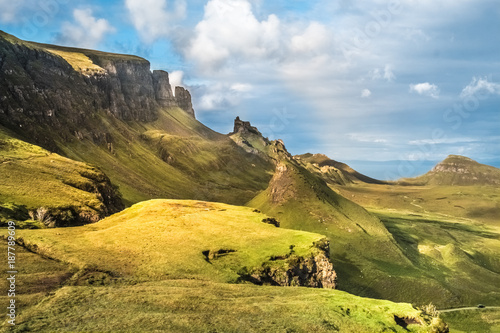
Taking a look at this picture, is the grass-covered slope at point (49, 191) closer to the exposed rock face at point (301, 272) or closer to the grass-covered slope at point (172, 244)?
the grass-covered slope at point (172, 244)

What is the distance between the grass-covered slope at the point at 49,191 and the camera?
126562mm

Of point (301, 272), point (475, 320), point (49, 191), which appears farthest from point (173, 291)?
point (475, 320)

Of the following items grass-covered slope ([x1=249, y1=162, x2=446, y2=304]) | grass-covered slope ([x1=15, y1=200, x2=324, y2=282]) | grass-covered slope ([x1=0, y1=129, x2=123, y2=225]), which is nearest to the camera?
grass-covered slope ([x1=15, y1=200, x2=324, y2=282])

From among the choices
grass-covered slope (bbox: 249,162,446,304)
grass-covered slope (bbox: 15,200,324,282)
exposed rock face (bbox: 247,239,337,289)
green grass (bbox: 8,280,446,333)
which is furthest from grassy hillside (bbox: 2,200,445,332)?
grass-covered slope (bbox: 249,162,446,304)

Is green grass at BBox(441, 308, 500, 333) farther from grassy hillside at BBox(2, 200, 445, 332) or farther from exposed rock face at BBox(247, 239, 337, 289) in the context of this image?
grassy hillside at BBox(2, 200, 445, 332)

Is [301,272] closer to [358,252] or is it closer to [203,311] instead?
[203,311]

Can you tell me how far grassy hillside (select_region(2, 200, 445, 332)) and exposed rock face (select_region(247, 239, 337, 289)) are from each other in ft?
6.44

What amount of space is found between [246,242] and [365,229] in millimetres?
126678

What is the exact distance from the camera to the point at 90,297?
48344mm

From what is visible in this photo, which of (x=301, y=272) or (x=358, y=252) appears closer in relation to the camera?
(x=301, y=272)

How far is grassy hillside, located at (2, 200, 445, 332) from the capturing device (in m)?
43.2

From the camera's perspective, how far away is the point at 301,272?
82.9 m

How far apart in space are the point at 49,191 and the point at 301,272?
116619 mm

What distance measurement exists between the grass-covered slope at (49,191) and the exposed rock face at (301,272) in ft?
241
